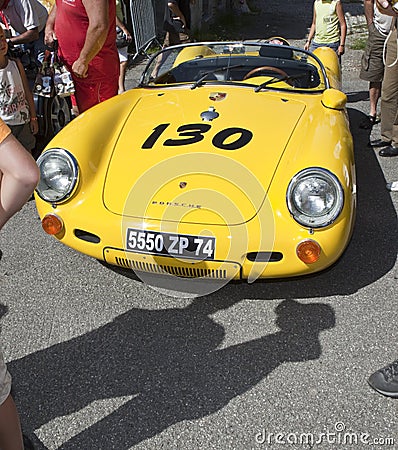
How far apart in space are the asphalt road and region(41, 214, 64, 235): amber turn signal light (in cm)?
38

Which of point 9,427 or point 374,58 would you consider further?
point 374,58

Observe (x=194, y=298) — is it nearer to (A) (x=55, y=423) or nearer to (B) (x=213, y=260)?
(B) (x=213, y=260)

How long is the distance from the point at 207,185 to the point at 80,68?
151 cm

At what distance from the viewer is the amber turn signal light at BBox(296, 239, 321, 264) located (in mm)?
2664

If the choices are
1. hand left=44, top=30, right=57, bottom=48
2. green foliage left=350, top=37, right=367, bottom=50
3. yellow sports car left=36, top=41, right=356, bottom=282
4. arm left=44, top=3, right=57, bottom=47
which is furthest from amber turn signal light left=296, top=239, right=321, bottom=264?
green foliage left=350, top=37, right=367, bottom=50

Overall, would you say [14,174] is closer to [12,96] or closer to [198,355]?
[198,355]

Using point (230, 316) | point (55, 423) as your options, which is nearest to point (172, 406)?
point (55, 423)

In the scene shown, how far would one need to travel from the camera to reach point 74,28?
12.7ft

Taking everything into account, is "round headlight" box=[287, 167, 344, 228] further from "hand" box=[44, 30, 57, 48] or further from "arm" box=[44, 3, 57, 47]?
"arm" box=[44, 3, 57, 47]

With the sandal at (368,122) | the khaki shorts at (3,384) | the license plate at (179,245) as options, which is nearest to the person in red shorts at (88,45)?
the license plate at (179,245)

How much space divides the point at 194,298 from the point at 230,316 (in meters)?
0.24

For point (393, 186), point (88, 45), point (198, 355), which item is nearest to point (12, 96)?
point (88, 45)

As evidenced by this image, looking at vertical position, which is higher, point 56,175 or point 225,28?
point 56,175

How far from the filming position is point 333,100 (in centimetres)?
354
